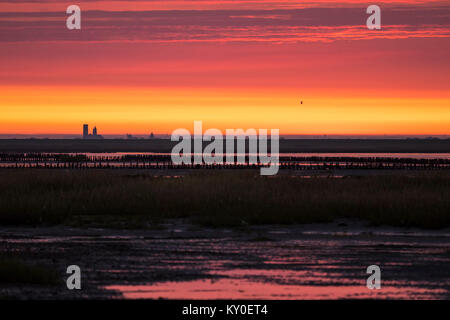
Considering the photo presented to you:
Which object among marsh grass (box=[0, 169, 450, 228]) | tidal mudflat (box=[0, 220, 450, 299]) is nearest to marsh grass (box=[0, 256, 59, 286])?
tidal mudflat (box=[0, 220, 450, 299])

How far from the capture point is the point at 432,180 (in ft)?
126

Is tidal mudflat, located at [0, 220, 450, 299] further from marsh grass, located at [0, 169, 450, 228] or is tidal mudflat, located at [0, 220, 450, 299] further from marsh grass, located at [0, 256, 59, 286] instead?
marsh grass, located at [0, 169, 450, 228]

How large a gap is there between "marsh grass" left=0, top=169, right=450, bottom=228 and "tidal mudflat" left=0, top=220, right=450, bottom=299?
900 millimetres

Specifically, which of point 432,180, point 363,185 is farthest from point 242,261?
point 432,180

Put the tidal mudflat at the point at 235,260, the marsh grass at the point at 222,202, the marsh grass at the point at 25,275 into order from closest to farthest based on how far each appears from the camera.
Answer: the tidal mudflat at the point at 235,260 < the marsh grass at the point at 25,275 < the marsh grass at the point at 222,202

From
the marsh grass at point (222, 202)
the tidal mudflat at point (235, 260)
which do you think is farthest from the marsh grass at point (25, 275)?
the marsh grass at point (222, 202)

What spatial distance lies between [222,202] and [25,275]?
45.6ft

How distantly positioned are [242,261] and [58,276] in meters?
4.39

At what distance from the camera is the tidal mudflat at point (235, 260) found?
609 inches

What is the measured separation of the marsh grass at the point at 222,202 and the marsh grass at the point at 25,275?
8754 millimetres

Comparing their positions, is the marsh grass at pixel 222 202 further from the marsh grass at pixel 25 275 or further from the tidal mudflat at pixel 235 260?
the marsh grass at pixel 25 275
